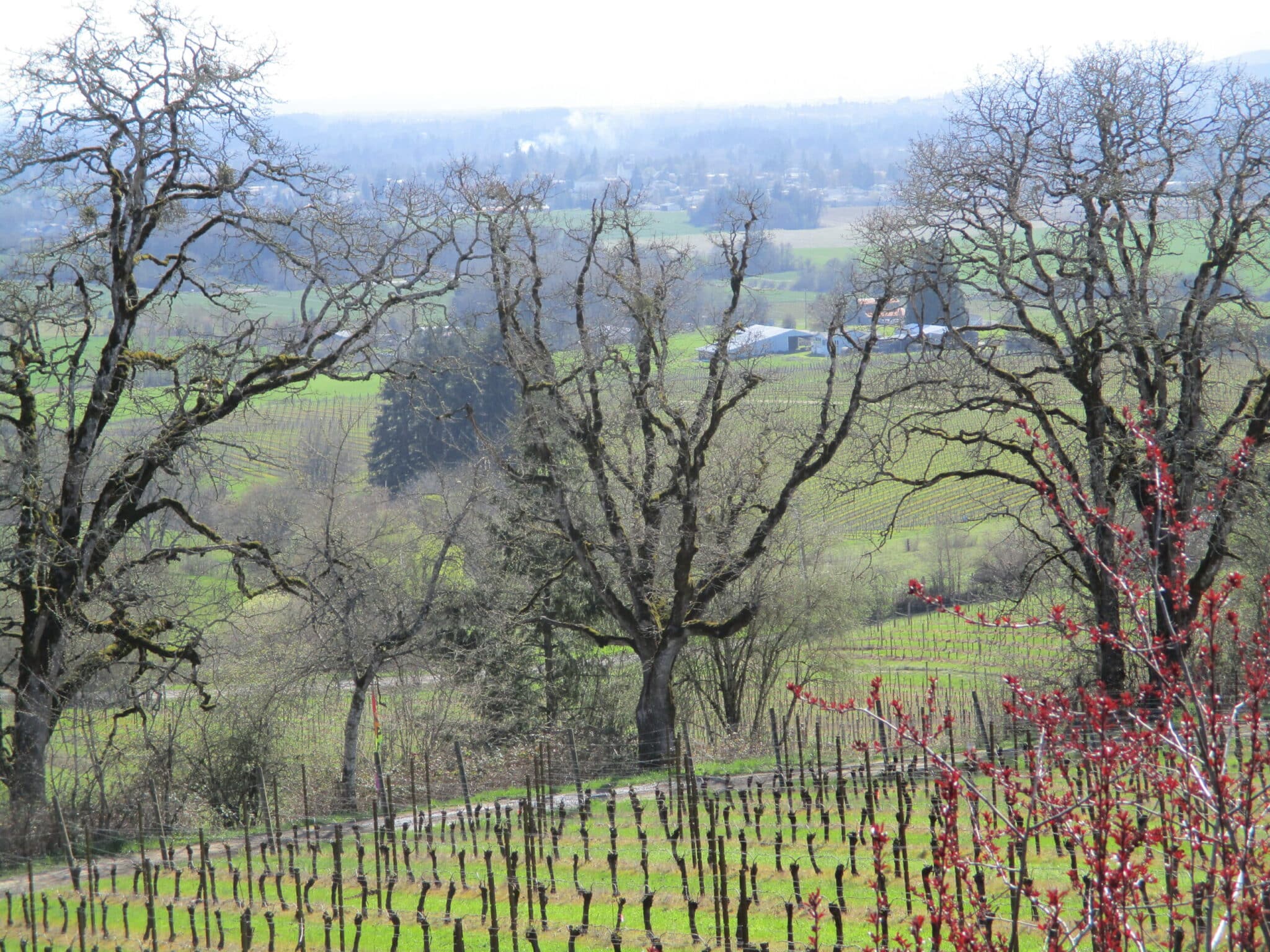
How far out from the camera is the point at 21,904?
9.90 m

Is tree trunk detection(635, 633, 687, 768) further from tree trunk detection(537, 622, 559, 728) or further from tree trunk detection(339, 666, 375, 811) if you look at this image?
tree trunk detection(537, 622, 559, 728)

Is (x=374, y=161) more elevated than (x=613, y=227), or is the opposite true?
(x=374, y=161)

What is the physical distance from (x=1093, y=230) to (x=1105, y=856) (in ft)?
41.6

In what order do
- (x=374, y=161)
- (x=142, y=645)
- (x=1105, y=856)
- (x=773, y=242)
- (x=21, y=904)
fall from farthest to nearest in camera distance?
1. (x=374, y=161)
2. (x=773, y=242)
3. (x=142, y=645)
4. (x=21, y=904)
5. (x=1105, y=856)

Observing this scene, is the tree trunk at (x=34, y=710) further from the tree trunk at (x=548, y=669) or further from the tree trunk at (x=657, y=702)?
the tree trunk at (x=548, y=669)

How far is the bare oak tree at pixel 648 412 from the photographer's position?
56.0 feet

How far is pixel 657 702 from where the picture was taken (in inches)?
696

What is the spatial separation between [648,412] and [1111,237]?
23.4ft

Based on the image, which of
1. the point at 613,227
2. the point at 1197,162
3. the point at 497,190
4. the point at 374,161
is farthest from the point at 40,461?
the point at 374,161

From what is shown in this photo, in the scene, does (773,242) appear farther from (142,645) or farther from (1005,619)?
(1005,619)

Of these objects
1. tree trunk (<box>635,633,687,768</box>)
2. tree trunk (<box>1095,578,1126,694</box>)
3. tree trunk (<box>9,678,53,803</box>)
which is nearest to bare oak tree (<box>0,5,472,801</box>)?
tree trunk (<box>9,678,53,803</box>)

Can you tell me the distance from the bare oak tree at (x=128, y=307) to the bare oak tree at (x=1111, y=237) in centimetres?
759

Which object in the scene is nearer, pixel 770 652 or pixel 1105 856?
pixel 1105 856

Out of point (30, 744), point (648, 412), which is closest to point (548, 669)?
point (648, 412)
